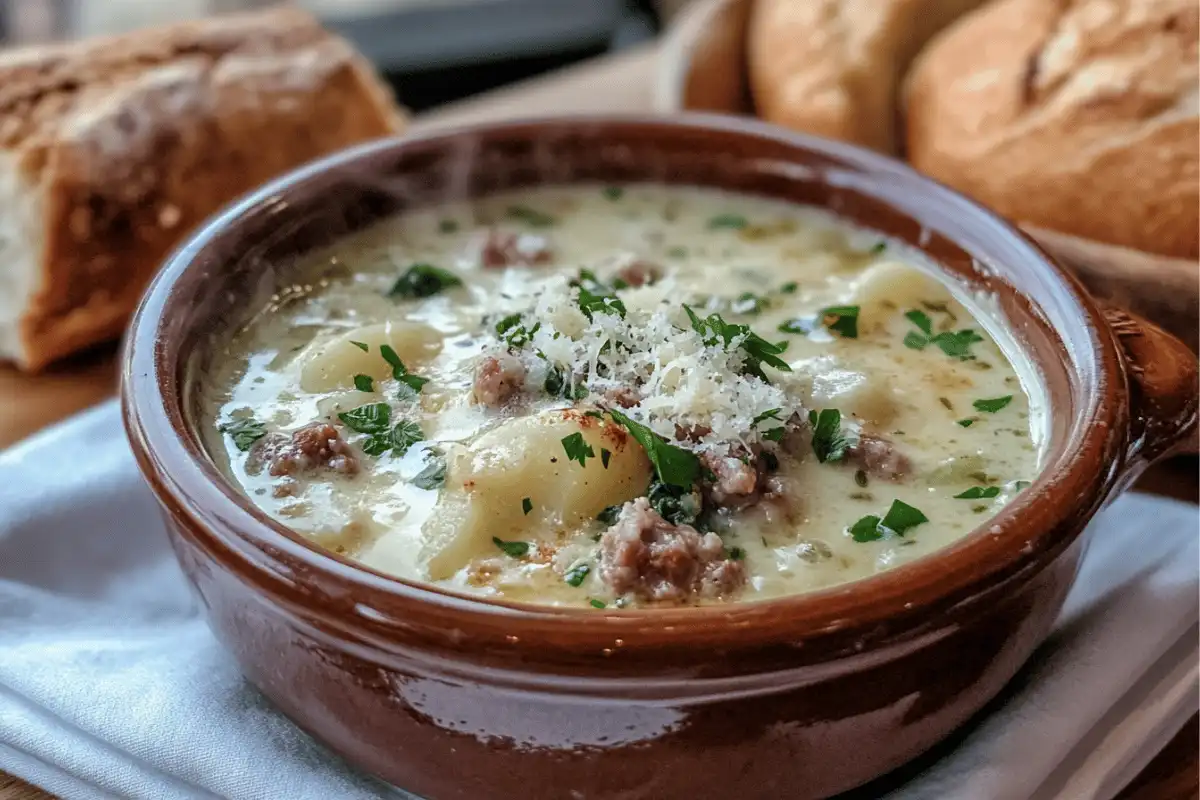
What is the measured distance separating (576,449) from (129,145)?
1634 millimetres

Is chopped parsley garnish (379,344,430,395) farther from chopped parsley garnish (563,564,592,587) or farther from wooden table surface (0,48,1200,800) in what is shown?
wooden table surface (0,48,1200,800)

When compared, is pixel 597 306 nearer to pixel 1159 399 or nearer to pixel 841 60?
pixel 1159 399

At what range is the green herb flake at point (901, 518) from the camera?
1.79 m

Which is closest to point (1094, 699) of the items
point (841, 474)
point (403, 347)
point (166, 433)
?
point (841, 474)

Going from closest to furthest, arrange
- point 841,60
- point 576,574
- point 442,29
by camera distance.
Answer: point 576,574
point 841,60
point 442,29

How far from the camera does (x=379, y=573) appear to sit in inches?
59.3

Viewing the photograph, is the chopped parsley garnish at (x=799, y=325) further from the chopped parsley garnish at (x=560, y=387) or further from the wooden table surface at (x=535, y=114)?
the wooden table surface at (x=535, y=114)

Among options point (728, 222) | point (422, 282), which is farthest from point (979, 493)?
point (422, 282)

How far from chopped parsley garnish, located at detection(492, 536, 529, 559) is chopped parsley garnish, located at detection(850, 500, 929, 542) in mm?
451

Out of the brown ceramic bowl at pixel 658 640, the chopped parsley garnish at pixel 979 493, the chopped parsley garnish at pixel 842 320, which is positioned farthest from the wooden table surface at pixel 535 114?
the chopped parsley garnish at pixel 842 320

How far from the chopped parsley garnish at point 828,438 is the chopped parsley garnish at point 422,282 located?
2.64ft

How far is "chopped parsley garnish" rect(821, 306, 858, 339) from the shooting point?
227cm

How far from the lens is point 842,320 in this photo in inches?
89.6

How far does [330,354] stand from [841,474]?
857 millimetres
